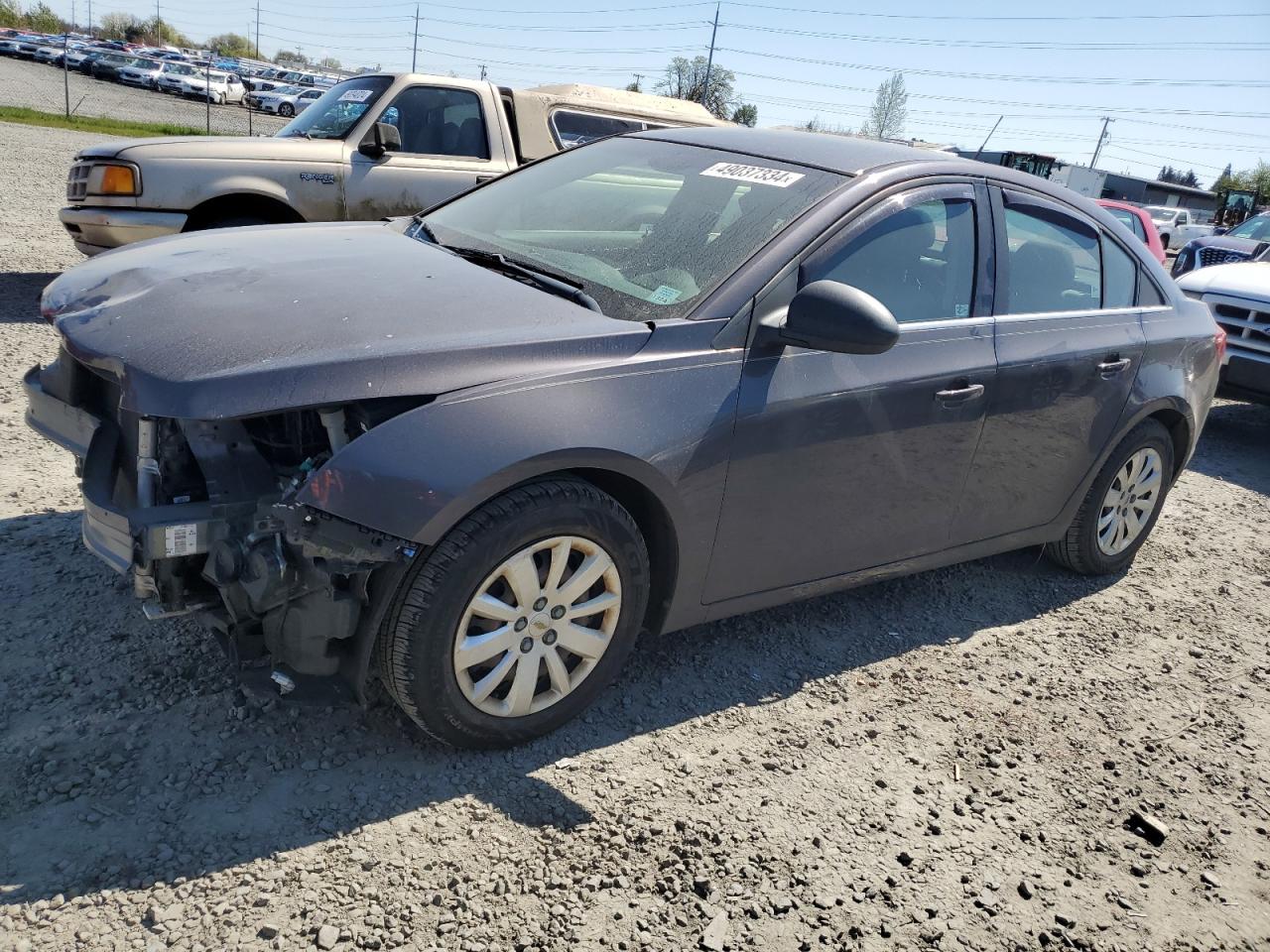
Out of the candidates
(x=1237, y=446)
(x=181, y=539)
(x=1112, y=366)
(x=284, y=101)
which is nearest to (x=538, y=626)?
(x=181, y=539)

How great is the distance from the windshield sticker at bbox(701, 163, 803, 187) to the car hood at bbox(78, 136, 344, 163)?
4708 mm

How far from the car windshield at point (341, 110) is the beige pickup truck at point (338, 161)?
0.04ft

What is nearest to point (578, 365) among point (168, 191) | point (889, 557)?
point (889, 557)

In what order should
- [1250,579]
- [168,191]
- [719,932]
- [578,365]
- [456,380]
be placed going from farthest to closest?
1. [168,191]
2. [1250,579]
3. [578,365]
4. [456,380]
5. [719,932]

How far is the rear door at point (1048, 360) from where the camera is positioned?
3.81m

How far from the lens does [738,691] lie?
3.45m

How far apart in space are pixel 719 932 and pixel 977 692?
1.71 metres

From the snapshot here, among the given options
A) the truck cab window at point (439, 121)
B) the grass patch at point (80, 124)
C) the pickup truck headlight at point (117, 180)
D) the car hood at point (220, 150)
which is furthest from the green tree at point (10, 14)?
the truck cab window at point (439, 121)

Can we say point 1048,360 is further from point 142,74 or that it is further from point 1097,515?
point 142,74

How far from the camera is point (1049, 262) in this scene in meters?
4.07

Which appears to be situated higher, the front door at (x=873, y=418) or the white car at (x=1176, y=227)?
the front door at (x=873, y=418)

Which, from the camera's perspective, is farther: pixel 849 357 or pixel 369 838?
pixel 849 357

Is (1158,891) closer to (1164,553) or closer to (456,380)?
(456,380)

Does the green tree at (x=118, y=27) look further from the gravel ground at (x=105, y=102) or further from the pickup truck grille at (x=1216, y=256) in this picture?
the pickup truck grille at (x=1216, y=256)
